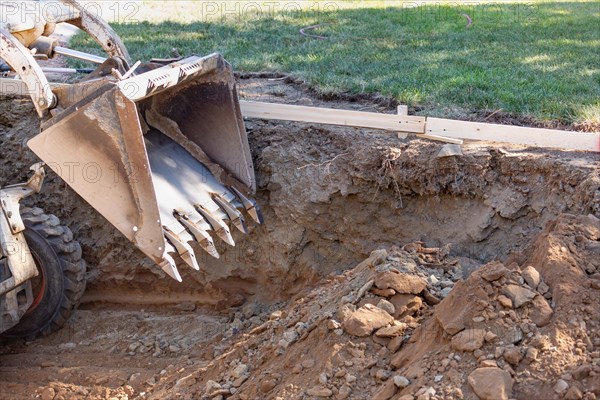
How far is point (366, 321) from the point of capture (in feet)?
14.9

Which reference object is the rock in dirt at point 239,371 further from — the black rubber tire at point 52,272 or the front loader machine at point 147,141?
the black rubber tire at point 52,272

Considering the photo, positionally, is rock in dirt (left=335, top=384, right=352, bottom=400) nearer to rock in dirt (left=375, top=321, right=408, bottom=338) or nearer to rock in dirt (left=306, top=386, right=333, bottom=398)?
rock in dirt (left=306, top=386, right=333, bottom=398)

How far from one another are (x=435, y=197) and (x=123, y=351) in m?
2.65

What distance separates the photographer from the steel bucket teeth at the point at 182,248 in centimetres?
534

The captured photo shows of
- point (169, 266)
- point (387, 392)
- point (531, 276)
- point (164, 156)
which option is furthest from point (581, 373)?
point (164, 156)

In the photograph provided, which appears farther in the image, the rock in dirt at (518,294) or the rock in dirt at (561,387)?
the rock in dirt at (518,294)

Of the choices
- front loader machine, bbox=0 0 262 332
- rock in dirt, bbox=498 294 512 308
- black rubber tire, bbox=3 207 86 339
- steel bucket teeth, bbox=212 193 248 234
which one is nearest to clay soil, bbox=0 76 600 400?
rock in dirt, bbox=498 294 512 308

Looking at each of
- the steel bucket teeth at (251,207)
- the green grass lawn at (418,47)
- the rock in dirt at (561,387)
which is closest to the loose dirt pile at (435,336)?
the rock in dirt at (561,387)

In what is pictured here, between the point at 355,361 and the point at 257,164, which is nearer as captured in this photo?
the point at 355,361

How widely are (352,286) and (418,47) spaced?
189 inches

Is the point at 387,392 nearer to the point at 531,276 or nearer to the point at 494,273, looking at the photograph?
the point at 494,273

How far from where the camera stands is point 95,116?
16.9 feet

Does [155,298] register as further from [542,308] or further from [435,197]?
[542,308]

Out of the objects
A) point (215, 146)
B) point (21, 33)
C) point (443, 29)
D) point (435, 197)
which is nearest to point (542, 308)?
point (435, 197)
